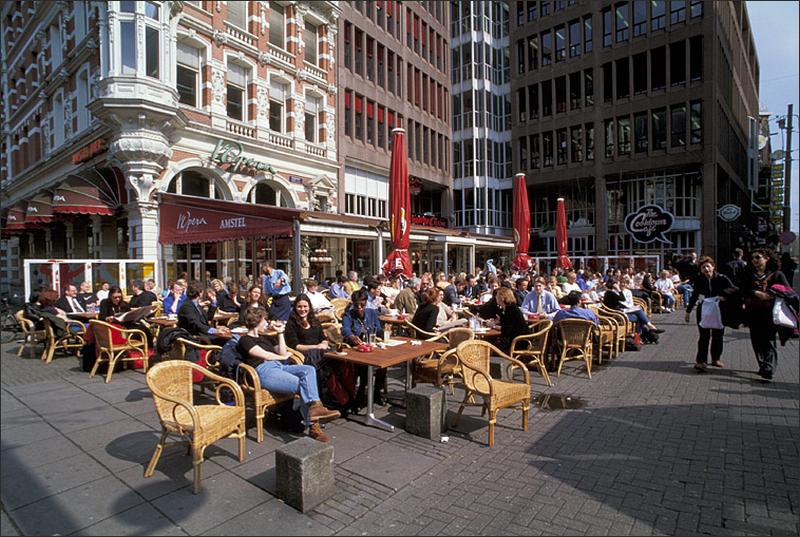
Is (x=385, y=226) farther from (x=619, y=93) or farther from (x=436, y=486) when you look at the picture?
(x=436, y=486)

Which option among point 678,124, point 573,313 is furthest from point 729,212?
point 573,313

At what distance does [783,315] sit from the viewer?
17.9 feet

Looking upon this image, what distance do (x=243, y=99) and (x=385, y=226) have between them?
7918 millimetres

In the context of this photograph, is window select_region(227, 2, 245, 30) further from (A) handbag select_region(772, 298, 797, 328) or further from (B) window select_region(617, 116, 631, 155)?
(B) window select_region(617, 116, 631, 155)

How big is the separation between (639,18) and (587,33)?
1.14 meters

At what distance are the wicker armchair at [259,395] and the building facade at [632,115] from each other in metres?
5.26

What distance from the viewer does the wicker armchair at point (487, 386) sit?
3.90 metres

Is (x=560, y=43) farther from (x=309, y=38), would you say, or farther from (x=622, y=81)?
(x=309, y=38)

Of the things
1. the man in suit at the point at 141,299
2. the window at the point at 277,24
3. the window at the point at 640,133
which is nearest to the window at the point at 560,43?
the window at the point at 277,24

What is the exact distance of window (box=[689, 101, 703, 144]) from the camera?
12094 millimetres

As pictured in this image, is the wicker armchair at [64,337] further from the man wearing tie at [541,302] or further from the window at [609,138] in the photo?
the window at [609,138]

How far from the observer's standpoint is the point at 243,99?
4.57 meters

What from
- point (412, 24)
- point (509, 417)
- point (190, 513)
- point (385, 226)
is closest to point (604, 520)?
point (509, 417)

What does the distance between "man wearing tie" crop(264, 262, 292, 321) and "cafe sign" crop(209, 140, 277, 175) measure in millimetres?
2223
